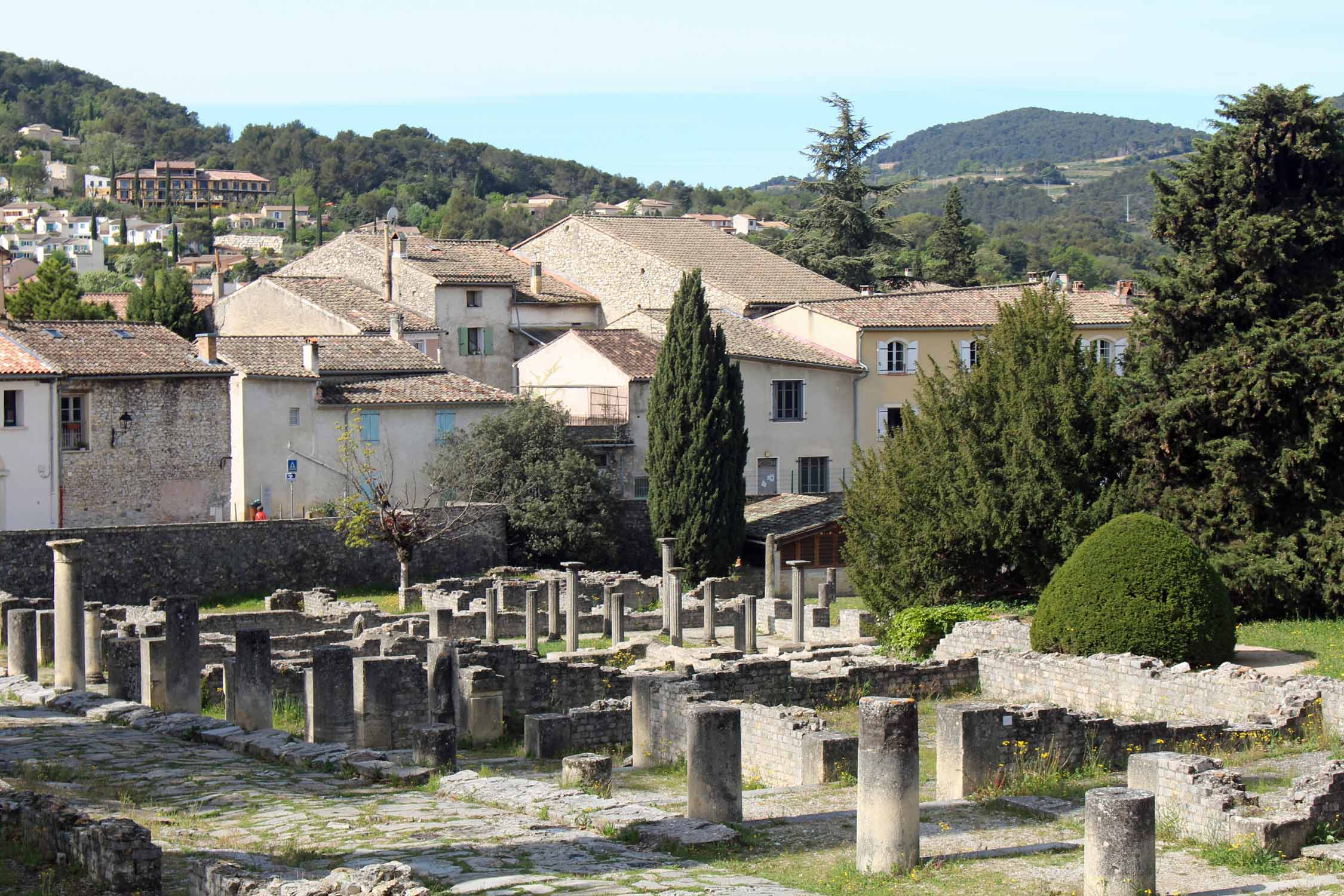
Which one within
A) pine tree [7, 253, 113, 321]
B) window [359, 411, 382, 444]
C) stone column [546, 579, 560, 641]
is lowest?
stone column [546, 579, 560, 641]

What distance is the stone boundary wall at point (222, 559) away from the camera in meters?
37.0

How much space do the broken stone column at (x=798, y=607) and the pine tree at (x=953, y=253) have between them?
43.3 meters

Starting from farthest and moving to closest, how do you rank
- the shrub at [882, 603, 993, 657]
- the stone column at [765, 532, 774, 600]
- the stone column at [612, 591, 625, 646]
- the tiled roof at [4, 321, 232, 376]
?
the tiled roof at [4, 321, 232, 376]
the stone column at [765, 532, 774, 600]
the stone column at [612, 591, 625, 646]
the shrub at [882, 603, 993, 657]

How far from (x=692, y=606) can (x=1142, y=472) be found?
9.96 metres

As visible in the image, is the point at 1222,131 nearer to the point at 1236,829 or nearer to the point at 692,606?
the point at 692,606

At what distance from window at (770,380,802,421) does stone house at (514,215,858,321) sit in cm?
562

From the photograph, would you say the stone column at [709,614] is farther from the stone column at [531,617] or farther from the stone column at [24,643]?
the stone column at [24,643]

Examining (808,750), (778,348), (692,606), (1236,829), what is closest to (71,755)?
(808,750)

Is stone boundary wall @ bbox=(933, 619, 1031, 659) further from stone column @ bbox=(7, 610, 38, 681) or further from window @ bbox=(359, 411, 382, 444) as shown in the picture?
window @ bbox=(359, 411, 382, 444)

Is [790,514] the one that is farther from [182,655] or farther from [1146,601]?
[182,655]

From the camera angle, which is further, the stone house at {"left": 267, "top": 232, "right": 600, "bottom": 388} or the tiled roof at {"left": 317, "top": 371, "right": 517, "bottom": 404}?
the stone house at {"left": 267, "top": 232, "right": 600, "bottom": 388}

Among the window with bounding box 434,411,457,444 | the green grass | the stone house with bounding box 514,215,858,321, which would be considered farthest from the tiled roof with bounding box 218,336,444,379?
the green grass

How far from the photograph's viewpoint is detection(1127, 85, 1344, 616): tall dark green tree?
32938 mm

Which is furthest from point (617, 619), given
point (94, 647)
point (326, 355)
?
point (326, 355)
